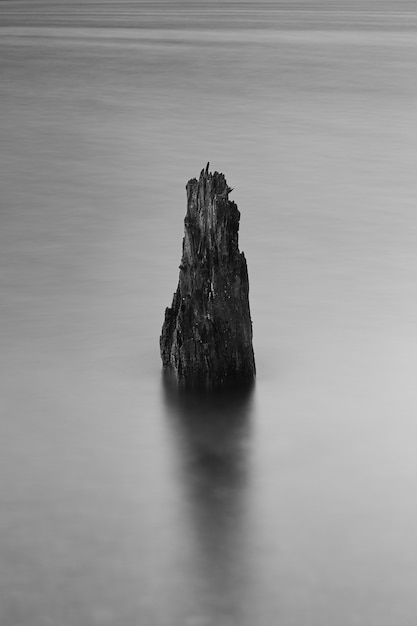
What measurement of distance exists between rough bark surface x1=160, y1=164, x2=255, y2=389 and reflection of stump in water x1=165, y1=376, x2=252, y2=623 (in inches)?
8.1

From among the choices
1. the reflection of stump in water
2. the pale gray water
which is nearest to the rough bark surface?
the reflection of stump in water

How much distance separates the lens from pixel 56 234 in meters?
15.0

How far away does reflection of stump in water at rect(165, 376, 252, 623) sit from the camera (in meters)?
6.27

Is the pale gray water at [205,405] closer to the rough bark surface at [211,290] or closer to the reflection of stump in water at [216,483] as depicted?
the reflection of stump in water at [216,483]

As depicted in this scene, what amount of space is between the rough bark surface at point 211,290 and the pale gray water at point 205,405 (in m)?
0.33

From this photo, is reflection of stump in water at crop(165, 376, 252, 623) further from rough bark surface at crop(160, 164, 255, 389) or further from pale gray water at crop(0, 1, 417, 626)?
rough bark surface at crop(160, 164, 255, 389)

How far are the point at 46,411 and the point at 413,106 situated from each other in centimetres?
2346

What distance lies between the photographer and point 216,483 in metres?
7.51

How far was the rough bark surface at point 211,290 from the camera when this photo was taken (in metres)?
8.27

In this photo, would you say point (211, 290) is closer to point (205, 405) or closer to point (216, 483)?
point (205, 405)

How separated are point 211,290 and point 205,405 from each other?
0.79 meters

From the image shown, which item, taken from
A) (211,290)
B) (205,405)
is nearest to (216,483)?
(205,405)

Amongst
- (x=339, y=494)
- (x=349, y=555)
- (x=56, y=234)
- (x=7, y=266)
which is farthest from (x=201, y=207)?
(x=56, y=234)

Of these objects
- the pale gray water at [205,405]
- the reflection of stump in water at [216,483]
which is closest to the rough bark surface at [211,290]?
the reflection of stump in water at [216,483]
